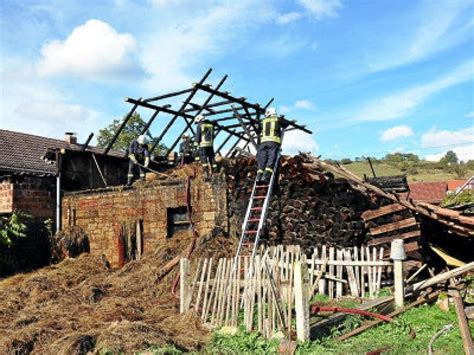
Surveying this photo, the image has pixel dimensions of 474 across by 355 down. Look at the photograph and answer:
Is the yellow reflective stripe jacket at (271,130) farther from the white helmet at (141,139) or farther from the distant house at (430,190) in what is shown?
the distant house at (430,190)

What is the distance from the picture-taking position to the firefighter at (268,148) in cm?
1170

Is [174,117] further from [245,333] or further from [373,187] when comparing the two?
[245,333]

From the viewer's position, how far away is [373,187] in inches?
421

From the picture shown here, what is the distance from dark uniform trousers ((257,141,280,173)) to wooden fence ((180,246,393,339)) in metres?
2.32

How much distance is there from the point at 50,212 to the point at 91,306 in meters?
7.76

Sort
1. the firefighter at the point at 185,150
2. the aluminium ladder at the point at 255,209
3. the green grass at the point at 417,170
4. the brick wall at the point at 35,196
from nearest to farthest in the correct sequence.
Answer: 1. the aluminium ladder at the point at 255,209
2. the brick wall at the point at 35,196
3. the firefighter at the point at 185,150
4. the green grass at the point at 417,170

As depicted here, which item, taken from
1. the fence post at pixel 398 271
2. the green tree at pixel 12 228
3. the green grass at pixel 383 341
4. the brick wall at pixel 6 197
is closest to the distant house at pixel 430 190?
the green tree at pixel 12 228

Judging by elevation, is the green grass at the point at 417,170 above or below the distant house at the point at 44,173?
above

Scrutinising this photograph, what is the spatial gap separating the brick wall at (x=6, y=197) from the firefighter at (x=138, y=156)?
3.64m

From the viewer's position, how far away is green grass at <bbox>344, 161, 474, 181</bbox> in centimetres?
5083

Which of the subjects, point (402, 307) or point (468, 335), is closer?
point (468, 335)

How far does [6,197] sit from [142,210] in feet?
15.2

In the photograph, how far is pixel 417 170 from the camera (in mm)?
59312

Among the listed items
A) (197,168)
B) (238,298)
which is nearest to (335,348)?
(238,298)
